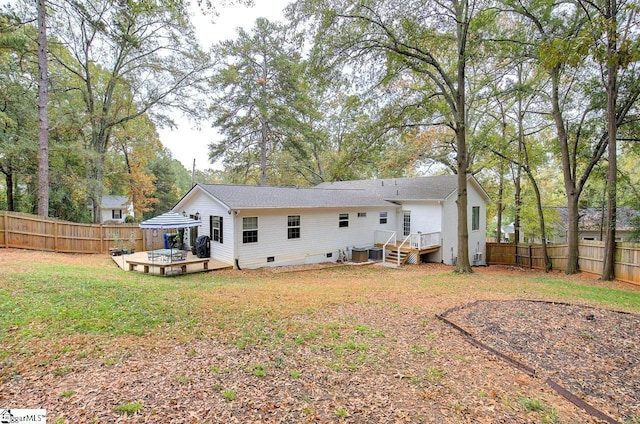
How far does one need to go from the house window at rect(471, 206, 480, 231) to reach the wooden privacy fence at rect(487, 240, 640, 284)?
5.88 feet

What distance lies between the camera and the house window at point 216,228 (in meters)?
13.1

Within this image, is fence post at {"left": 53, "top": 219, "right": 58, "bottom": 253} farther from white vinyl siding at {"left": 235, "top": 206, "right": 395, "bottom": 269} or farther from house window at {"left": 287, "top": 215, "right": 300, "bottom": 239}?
house window at {"left": 287, "top": 215, "right": 300, "bottom": 239}

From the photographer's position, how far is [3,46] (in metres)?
12.0

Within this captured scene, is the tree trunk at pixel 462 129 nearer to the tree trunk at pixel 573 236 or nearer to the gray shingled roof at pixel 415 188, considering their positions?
the gray shingled roof at pixel 415 188

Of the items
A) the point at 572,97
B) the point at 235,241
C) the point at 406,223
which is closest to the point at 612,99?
the point at 572,97

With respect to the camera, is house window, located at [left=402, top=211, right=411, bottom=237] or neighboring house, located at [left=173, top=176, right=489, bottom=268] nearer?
neighboring house, located at [left=173, top=176, right=489, bottom=268]

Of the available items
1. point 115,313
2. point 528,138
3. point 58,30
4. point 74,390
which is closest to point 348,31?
point 115,313

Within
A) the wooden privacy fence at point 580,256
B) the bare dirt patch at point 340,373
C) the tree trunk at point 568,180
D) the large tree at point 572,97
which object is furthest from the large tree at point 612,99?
the bare dirt patch at point 340,373

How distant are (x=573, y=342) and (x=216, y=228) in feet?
40.4

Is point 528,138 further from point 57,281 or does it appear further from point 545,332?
point 57,281

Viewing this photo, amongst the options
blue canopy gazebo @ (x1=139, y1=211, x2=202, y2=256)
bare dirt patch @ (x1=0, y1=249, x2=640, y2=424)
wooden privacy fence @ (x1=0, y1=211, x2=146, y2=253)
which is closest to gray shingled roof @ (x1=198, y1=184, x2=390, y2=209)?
blue canopy gazebo @ (x1=139, y1=211, x2=202, y2=256)

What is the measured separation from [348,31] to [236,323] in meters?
10.3

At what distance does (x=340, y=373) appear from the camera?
12.2 ft

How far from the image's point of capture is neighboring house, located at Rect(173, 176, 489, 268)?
12836mm
